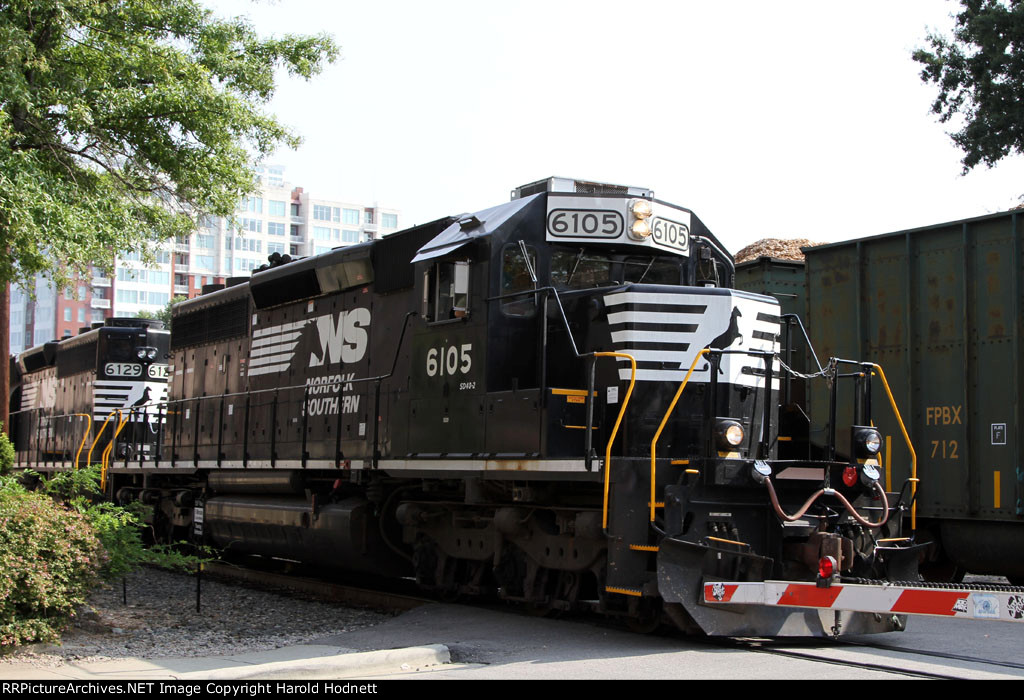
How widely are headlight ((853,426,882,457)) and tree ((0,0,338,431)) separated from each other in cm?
835

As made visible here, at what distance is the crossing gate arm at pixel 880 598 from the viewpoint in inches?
221

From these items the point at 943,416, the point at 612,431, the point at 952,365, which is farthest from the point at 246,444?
the point at 952,365

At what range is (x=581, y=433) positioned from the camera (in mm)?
7926

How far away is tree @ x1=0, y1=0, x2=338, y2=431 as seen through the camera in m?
11.2

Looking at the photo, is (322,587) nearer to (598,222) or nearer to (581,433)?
(581,433)

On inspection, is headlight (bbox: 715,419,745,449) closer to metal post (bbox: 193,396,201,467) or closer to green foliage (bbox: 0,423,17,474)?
metal post (bbox: 193,396,201,467)

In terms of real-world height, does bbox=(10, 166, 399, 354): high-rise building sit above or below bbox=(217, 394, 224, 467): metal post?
above

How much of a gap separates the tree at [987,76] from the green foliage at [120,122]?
11.6m

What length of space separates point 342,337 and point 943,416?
21.4 feet

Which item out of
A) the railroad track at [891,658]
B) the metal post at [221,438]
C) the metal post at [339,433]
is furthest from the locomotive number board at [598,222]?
the metal post at [221,438]

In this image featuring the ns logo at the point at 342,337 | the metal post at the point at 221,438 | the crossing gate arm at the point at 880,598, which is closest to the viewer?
the crossing gate arm at the point at 880,598

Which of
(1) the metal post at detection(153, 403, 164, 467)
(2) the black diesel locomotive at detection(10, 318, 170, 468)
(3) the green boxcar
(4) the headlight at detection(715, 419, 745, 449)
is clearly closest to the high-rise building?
(2) the black diesel locomotive at detection(10, 318, 170, 468)

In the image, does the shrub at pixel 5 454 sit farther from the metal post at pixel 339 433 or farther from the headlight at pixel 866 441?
the headlight at pixel 866 441

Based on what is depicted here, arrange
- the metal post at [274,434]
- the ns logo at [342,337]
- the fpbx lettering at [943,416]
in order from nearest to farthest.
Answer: the fpbx lettering at [943,416] → the ns logo at [342,337] → the metal post at [274,434]
